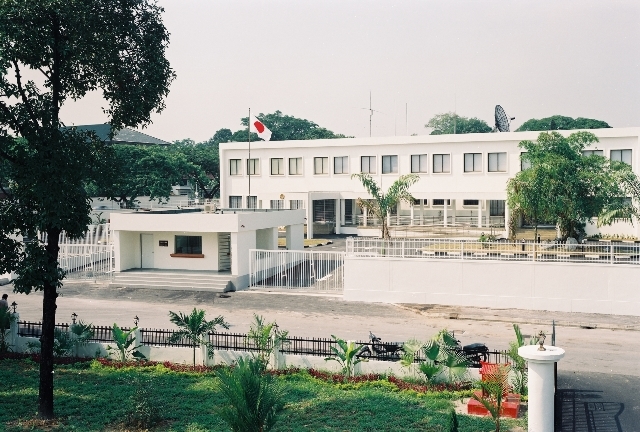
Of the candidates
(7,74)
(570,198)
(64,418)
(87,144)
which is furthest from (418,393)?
(570,198)

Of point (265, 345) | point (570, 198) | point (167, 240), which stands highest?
point (570, 198)

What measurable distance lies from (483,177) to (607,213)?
1488 centimetres

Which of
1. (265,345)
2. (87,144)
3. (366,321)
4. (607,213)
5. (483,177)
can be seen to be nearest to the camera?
(87,144)

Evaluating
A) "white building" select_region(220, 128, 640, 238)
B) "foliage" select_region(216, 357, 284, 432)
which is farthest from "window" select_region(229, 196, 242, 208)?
"foliage" select_region(216, 357, 284, 432)

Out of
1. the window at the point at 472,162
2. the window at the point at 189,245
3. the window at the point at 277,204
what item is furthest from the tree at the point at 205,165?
the window at the point at 189,245

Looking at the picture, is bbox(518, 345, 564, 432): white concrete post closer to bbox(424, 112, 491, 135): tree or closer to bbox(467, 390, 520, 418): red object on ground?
bbox(467, 390, 520, 418): red object on ground

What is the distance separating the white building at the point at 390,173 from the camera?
38562mm

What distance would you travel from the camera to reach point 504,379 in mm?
11133

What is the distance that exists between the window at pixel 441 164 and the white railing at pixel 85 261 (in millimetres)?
20595

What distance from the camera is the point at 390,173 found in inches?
1650

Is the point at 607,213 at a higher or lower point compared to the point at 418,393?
higher

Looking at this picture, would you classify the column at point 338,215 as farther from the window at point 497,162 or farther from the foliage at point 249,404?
the foliage at point 249,404

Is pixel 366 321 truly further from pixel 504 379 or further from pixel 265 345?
pixel 504 379

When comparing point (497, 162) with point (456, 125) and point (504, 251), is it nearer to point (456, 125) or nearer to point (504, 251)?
point (504, 251)
